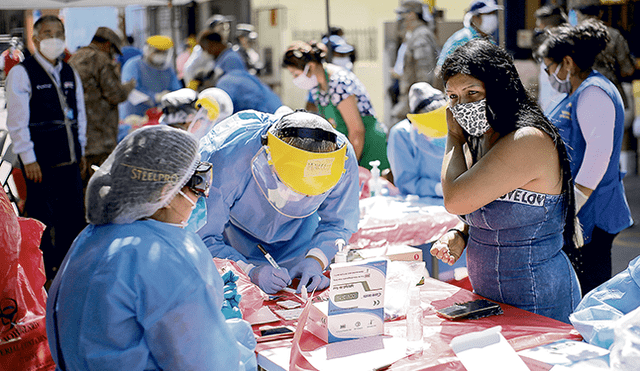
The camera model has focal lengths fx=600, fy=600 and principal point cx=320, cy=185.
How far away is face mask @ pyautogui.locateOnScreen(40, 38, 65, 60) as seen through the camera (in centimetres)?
459

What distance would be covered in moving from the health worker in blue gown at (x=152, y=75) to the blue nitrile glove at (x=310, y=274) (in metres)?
5.35

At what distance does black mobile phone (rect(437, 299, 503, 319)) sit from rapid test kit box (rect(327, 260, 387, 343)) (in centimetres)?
27

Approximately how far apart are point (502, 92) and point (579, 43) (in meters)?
1.27

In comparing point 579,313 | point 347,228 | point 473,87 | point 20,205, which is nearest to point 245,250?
point 347,228

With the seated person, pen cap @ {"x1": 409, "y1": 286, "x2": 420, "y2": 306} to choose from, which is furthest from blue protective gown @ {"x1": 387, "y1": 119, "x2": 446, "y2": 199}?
pen cap @ {"x1": 409, "y1": 286, "x2": 420, "y2": 306}

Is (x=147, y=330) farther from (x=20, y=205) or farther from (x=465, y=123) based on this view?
(x=20, y=205)

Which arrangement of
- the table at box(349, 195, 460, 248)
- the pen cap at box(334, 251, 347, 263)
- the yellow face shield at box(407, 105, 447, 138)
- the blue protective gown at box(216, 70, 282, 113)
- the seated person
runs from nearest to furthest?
1. the pen cap at box(334, 251, 347, 263)
2. the table at box(349, 195, 460, 248)
3. the yellow face shield at box(407, 105, 447, 138)
4. the seated person
5. the blue protective gown at box(216, 70, 282, 113)

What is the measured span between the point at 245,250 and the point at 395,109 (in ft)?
21.3

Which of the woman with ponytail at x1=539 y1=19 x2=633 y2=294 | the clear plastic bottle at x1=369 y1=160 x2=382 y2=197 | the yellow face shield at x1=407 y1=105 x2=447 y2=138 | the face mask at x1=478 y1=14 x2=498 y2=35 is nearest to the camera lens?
the woman with ponytail at x1=539 y1=19 x2=633 y2=294

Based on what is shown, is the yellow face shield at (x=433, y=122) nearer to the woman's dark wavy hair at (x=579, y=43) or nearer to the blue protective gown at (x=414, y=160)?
the blue protective gown at (x=414, y=160)

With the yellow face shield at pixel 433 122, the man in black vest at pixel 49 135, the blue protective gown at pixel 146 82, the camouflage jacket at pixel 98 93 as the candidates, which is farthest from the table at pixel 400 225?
the blue protective gown at pixel 146 82

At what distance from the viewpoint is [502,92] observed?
2.09 m

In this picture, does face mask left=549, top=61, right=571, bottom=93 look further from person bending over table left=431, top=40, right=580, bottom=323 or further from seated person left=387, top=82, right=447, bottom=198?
person bending over table left=431, top=40, right=580, bottom=323

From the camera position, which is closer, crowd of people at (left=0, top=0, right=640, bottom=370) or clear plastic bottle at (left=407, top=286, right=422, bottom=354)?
crowd of people at (left=0, top=0, right=640, bottom=370)
